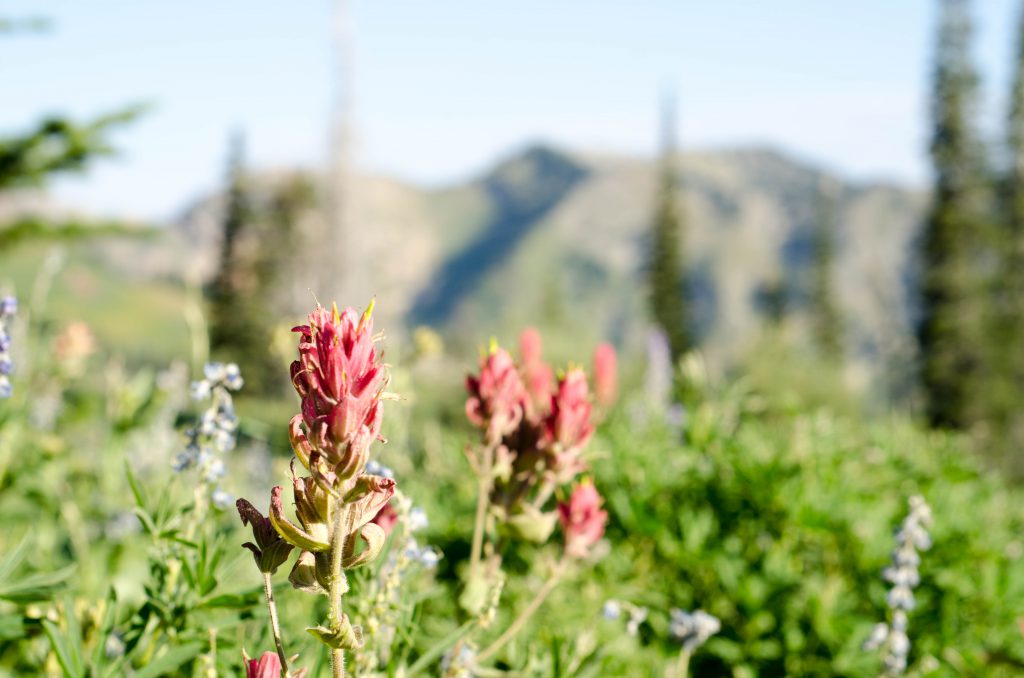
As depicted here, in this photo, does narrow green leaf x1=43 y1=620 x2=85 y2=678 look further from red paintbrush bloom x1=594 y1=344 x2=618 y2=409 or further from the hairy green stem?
red paintbrush bloom x1=594 y1=344 x2=618 y2=409

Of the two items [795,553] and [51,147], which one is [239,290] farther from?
[795,553]

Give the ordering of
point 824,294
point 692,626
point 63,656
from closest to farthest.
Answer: point 63,656 < point 692,626 < point 824,294

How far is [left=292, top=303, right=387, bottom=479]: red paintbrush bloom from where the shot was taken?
1.03m

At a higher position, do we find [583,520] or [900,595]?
[583,520]

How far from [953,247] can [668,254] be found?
1401cm

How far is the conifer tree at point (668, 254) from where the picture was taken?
42750 millimetres

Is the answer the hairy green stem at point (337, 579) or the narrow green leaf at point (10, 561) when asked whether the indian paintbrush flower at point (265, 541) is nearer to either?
the hairy green stem at point (337, 579)

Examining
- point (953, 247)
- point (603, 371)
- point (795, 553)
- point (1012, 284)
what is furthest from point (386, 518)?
point (1012, 284)

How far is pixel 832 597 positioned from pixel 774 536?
43 centimetres

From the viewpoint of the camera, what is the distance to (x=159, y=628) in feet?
5.59

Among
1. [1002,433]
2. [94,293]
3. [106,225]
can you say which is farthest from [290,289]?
[94,293]

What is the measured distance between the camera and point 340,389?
3.39ft

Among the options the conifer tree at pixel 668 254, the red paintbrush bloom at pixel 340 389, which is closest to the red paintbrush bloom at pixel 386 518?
the red paintbrush bloom at pixel 340 389

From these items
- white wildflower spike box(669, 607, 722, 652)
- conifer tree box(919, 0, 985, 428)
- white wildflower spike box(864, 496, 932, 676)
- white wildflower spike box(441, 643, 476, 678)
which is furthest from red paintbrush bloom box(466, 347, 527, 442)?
conifer tree box(919, 0, 985, 428)
